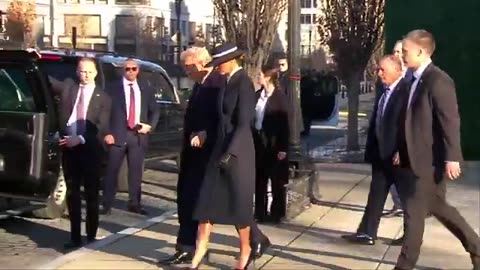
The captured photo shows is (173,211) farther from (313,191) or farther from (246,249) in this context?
(246,249)

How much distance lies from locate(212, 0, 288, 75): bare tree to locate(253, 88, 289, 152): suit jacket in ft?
14.4

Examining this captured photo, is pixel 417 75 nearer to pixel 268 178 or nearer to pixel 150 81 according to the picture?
pixel 268 178

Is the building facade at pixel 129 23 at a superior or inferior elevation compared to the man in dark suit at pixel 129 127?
superior

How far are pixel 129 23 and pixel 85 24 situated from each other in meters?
4.36

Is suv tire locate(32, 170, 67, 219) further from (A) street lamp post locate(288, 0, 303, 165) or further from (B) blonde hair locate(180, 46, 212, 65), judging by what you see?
(B) blonde hair locate(180, 46, 212, 65)

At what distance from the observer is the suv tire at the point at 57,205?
9773 millimetres

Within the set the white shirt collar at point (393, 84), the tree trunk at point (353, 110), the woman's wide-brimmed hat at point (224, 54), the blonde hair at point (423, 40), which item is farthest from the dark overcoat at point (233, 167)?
the tree trunk at point (353, 110)

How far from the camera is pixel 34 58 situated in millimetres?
8602

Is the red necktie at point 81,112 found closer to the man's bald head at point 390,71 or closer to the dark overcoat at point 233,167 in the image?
the dark overcoat at point 233,167

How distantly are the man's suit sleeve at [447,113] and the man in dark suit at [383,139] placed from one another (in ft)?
1.17

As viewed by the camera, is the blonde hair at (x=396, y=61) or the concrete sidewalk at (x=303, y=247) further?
the blonde hair at (x=396, y=61)

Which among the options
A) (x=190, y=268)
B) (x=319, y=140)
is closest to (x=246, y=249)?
(x=190, y=268)

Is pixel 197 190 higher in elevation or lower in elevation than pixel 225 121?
lower

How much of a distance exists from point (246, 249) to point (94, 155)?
2182 millimetres
